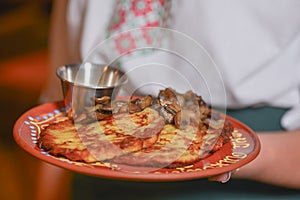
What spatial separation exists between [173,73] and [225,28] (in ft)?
0.49

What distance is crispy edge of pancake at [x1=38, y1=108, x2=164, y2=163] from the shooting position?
2.47 feet

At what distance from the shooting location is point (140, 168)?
0.74 metres

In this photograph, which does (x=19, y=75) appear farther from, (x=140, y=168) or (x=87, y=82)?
(x=140, y=168)

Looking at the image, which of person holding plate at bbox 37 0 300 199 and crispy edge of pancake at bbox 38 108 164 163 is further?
person holding plate at bbox 37 0 300 199

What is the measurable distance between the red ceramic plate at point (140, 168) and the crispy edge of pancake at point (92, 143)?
0.4 inches

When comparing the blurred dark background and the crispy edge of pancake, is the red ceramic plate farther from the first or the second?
the blurred dark background

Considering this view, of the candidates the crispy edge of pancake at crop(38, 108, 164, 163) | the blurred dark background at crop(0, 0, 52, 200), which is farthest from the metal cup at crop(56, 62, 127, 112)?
the blurred dark background at crop(0, 0, 52, 200)

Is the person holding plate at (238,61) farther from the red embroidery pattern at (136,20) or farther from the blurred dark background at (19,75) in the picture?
the blurred dark background at (19,75)

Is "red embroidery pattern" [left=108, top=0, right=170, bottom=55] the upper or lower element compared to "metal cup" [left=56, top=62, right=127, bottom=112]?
upper

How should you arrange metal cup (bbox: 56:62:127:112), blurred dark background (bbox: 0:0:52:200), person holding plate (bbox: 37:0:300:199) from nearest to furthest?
metal cup (bbox: 56:62:127:112) → person holding plate (bbox: 37:0:300:199) → blurred dark background (bbox: 0:0:52:200)

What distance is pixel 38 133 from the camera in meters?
0.84

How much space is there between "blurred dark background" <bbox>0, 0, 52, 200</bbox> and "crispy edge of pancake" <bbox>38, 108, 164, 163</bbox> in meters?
1.85

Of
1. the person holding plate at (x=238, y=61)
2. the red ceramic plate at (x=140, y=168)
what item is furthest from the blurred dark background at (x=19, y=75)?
the red ceramic plate at (x=140, y=168)

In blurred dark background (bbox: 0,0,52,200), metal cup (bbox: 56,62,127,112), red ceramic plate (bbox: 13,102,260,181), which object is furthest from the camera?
blurred dark background (bbox: 0,0,52,200)
